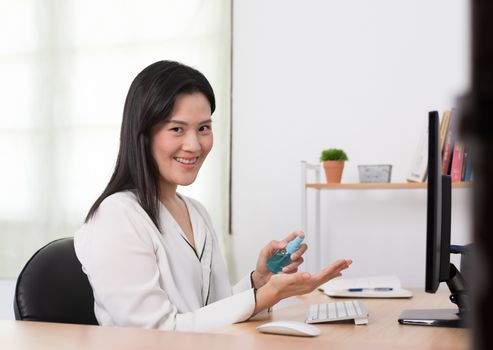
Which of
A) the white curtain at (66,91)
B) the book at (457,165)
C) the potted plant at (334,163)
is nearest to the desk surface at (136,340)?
the book at (457,165)

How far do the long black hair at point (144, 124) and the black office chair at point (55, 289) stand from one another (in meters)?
0.17

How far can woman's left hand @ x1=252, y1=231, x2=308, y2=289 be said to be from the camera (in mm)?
1439

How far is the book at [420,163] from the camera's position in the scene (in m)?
2.32

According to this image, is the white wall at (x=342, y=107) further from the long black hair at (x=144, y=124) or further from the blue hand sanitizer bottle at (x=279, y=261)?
the long black hair at (x=144, y=124)

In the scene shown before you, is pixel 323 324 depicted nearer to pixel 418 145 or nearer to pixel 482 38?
pixel 482 38

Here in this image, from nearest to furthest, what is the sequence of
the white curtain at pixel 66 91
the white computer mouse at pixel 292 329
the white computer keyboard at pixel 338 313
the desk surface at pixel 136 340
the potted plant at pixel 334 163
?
the desk surface at pixel 136 340
the white computer mouse at pixel 292 329
the white computer keyboard at pixel 338 313
the potted plant at pixel 334 163
the white curtain at pixel 66 91

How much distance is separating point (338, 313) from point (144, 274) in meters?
0.42

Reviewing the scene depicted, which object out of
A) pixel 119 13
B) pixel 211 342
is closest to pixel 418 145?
pixel 119 13

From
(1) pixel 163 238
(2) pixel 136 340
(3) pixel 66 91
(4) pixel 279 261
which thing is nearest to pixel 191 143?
(1) pixel 163 238

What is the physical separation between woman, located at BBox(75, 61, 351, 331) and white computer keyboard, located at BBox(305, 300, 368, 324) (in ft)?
0.21

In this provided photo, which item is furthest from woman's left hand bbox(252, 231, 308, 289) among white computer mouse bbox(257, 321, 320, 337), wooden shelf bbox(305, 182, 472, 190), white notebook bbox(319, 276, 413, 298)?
wooden shelf bbox(305, 182, 472, 190)

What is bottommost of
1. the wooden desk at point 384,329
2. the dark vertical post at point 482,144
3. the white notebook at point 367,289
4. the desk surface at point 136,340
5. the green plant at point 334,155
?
the white notebook at point 367,289

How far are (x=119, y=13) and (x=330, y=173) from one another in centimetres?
142

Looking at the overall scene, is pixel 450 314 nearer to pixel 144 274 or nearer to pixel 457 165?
pixel 144 274
